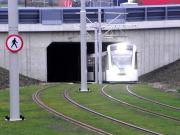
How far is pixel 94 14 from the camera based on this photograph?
198ft

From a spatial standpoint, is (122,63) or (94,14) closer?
(122,63)

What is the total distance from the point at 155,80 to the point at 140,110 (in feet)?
105

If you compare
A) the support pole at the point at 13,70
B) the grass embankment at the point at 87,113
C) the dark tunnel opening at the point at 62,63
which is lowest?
the dark tunnel opening at the point at 62,63

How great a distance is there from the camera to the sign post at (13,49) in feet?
62.5

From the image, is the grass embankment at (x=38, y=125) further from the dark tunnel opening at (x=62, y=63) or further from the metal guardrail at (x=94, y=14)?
the dark tunnel opening at (x=62, y=63)

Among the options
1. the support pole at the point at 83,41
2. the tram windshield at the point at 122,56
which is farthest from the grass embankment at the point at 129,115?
the tram windshield at the point at 122,56

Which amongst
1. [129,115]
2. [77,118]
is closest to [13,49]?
[77,118]

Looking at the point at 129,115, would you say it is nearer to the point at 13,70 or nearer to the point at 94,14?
the point at 13,70

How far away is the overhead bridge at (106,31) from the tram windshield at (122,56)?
5.21 m

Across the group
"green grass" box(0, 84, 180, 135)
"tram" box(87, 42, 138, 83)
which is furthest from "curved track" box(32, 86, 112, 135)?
"tram" box(87, 42, 138, 83)

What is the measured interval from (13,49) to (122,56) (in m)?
31.8

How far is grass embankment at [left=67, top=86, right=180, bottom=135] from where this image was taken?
17328mm

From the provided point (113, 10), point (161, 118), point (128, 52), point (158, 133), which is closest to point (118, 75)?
point (128, 52)

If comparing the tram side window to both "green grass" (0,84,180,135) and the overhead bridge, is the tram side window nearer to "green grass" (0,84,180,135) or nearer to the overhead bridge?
the overhead bridge
